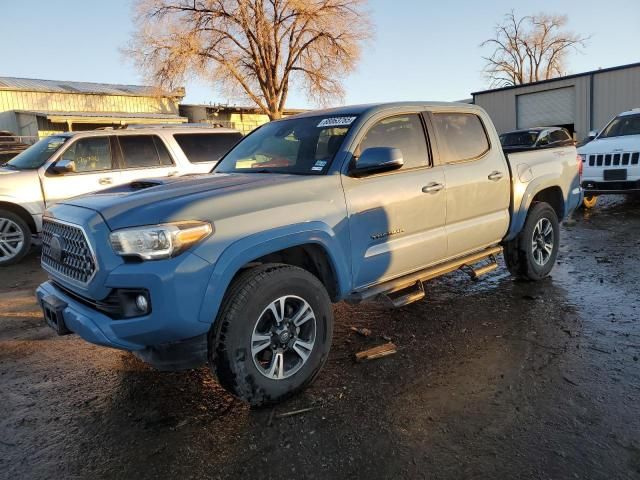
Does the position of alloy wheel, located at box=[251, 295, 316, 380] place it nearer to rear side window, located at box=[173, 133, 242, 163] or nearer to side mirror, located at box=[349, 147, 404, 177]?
side mirror, located at box=[349, 147, 404, 177]

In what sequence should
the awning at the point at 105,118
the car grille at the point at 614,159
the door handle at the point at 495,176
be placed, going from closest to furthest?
the door handle at the point at 495,176
the car grille at the point at 614,159
the awning at the point at 105,118

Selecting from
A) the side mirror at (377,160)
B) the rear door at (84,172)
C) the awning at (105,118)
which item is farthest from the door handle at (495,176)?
the awning at (105,118)

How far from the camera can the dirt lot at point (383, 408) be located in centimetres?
249

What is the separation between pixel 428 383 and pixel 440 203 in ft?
4.96

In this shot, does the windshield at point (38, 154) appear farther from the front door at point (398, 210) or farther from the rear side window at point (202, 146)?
the front door at point (398, 210)

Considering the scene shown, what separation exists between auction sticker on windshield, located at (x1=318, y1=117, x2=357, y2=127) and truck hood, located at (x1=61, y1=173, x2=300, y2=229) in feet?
2.17

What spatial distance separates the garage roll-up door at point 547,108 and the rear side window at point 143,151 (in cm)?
2496

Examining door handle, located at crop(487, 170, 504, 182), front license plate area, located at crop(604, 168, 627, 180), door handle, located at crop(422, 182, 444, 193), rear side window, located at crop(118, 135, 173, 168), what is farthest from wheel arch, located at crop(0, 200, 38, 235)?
front license plate area, located at crop(604, 168, 627, 180)

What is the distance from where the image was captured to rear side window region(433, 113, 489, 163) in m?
4.37

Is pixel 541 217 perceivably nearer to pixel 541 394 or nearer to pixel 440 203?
pixel 440 203

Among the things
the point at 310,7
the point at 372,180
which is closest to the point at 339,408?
the point at 372,180

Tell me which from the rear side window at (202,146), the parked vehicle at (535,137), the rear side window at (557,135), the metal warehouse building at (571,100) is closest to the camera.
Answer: the rear side window at (202,146)

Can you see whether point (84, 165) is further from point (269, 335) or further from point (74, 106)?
point (74, 106)

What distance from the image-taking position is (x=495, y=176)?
15.2ft
